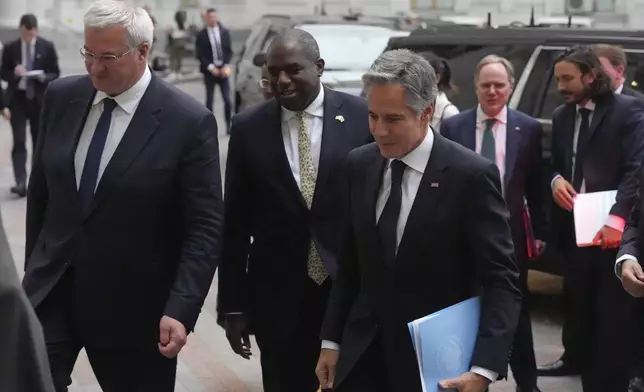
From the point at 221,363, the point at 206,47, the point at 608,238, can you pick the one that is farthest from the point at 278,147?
the point at 206,47

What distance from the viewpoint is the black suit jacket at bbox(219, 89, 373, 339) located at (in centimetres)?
508

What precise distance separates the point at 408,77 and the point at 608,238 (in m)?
2.84

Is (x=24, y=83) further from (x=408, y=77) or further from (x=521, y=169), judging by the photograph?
(x=408, y=77)

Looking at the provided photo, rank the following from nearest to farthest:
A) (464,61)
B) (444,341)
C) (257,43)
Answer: (444,341) → (464,61) → (257,43)

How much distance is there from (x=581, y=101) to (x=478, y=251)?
283 centimetres

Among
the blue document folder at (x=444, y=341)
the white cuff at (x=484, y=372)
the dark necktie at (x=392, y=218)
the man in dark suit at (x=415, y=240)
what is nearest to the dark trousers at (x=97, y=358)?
the man in dark suit at (x=415, y=240)

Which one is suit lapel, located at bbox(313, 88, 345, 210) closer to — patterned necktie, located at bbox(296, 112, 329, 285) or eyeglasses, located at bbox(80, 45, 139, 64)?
patterned necktie, located at bbox(296, 112, 329, 285)

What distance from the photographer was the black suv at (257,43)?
15469 mm

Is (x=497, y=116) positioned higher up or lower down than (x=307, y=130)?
lower down

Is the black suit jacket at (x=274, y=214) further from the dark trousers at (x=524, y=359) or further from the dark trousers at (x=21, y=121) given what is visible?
the dark trousers at (x=21, y=121)

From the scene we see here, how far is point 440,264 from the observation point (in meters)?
4.01

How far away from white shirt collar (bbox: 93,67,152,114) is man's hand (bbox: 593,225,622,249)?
111 inches

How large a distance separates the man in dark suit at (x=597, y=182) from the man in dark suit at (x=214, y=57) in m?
14.5

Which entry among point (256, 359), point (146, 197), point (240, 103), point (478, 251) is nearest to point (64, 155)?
point (146, 197)
